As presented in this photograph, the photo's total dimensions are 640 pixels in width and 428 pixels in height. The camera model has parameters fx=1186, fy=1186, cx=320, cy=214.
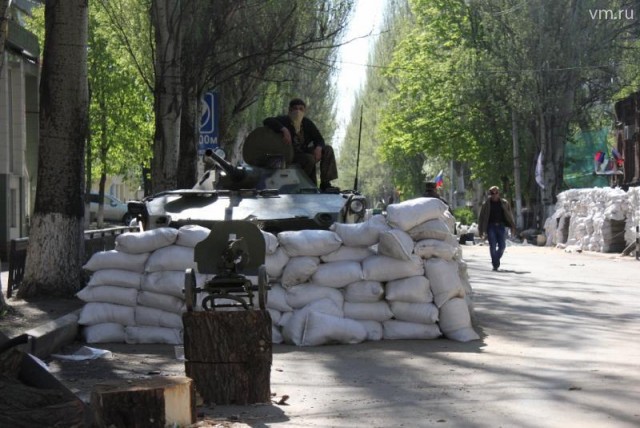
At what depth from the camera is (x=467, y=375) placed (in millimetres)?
8953

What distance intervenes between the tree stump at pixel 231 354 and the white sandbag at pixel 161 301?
3630 millimetres

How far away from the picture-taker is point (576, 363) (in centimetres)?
950

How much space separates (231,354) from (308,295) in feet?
12.1

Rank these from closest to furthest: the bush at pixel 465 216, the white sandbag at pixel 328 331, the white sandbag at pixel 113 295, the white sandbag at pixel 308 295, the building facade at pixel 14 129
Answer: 1. the white sandbag at pixel 328 331
2. the white sandbag at pixel 308 295
3. the white sandbag at pixel 113 295
4. the building facade at pixel 14 129
5. the bush at pixel 465 216

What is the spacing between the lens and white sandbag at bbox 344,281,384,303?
1140 centimetres

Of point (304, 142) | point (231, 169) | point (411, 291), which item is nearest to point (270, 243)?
point (411, 291)

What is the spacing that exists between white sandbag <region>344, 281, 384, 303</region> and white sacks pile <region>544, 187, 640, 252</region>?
20.4 metres

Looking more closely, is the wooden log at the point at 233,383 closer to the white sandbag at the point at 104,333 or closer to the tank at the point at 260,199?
the white sandbag at the point at 104,333

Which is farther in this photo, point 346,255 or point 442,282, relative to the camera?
point 346,255

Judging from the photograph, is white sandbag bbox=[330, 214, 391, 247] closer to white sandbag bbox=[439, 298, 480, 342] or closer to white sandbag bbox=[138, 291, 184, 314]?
white sandbag bbox=[439, 298, 480, 342]

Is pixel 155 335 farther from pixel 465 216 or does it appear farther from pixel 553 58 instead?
pixel 465 216

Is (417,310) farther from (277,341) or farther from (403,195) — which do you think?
(403,195)

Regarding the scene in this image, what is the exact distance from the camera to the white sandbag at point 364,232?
1162cm

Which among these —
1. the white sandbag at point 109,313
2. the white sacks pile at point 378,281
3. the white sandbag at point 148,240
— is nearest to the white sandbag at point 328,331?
the white sacks pile at point 378,281
